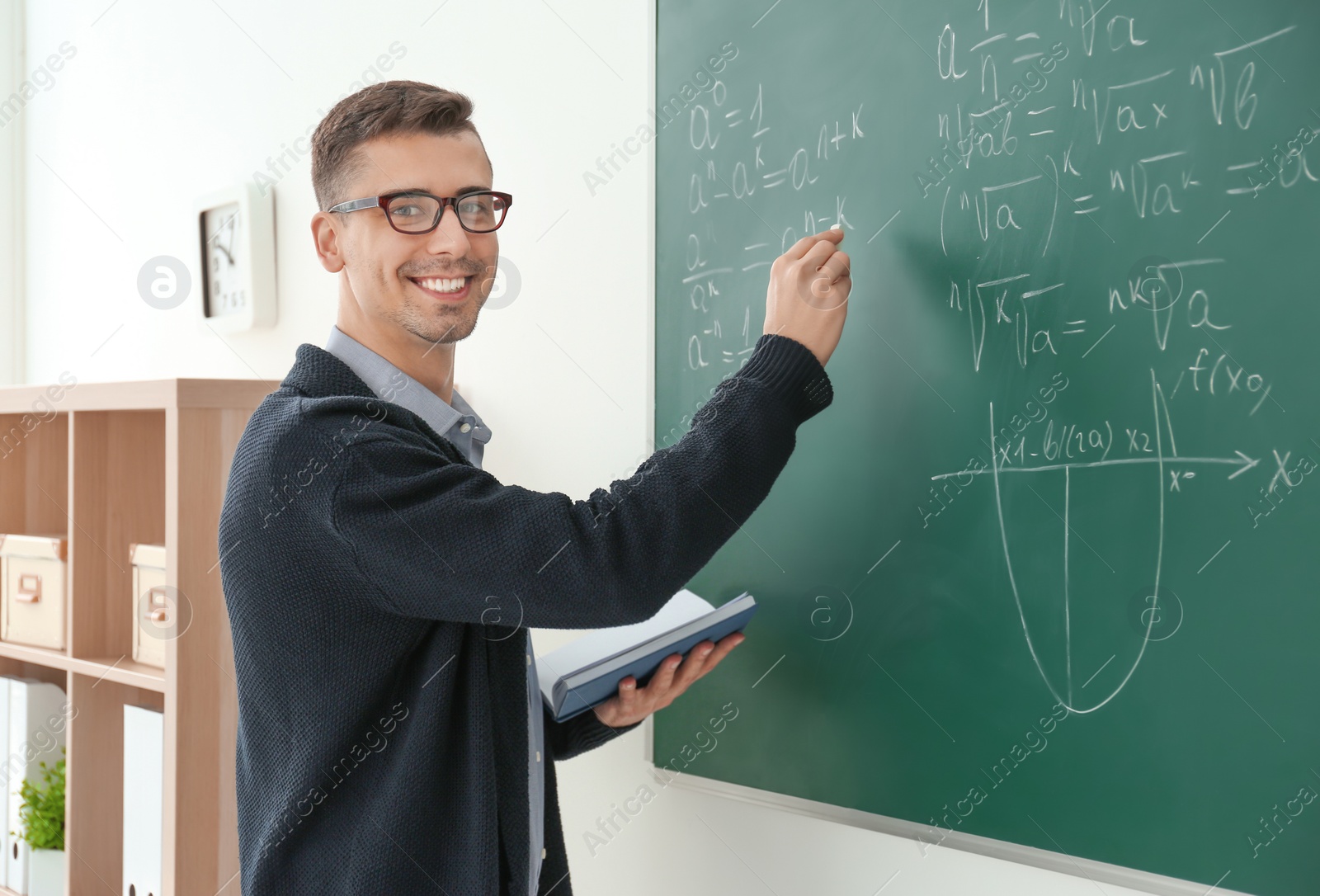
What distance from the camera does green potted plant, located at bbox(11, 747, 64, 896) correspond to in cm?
221

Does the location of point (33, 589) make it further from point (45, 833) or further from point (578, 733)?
point (578, 733)

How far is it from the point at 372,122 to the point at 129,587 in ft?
4.68

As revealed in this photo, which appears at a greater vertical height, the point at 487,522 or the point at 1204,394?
the point at 1204,394

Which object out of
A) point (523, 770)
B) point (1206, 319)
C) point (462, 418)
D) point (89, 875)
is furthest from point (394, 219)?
point (89, 875)

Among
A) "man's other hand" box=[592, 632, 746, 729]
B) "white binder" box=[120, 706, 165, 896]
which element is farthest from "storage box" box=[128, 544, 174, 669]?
"man's other hand" box=[592, 632, 746, 729]

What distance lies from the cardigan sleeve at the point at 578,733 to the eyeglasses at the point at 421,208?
2.29 feet

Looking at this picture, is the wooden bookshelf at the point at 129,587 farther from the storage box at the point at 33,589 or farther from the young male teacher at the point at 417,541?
the young male teacher at the point at 417,541

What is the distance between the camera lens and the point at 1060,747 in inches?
48.8

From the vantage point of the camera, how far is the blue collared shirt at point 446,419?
122cm

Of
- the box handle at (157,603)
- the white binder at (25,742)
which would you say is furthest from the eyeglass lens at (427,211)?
the white binder at (25,742)

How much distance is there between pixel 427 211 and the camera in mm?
1215

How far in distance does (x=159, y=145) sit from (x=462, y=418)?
2.02m

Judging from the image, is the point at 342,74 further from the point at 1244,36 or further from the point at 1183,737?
the point at 1183,737

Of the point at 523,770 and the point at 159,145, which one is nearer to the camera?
the point at 523,770
